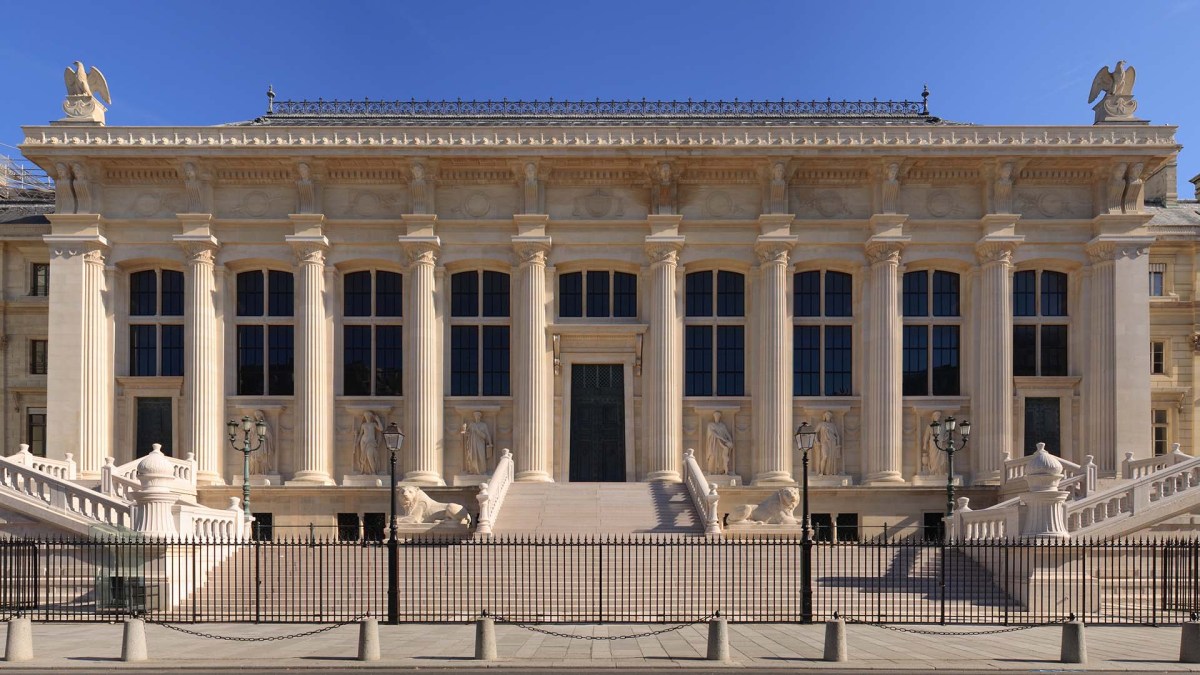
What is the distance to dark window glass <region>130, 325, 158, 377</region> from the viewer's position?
35.6m

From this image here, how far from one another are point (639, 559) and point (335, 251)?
54.2 feet

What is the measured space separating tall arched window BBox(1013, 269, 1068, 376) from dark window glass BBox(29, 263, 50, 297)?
115ft

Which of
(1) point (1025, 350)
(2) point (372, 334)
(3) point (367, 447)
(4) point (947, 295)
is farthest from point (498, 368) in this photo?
(1) point (1025, 350)

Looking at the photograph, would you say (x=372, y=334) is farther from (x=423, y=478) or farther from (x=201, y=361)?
(x=201, y=361)

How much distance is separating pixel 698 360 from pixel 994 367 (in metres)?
9.54

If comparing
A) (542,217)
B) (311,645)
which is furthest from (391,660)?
(542,217)

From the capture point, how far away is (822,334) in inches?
1407

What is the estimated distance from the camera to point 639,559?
24438 mm

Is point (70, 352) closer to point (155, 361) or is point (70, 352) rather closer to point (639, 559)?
point (155, 361)

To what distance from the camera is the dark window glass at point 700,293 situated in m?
35.9

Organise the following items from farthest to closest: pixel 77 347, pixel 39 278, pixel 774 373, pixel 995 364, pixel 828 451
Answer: pixel 39 278, pixel 828 451, pixel 774 373, pixel 995 364, pixel 77 347

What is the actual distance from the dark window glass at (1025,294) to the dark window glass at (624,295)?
12772 mm

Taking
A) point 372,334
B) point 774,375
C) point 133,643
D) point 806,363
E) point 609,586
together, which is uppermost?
point 372,334

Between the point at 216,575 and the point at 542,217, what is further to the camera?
the point at 542,217
